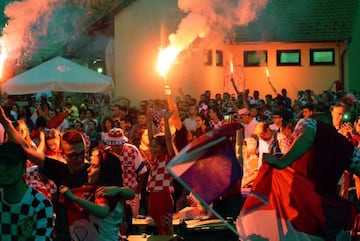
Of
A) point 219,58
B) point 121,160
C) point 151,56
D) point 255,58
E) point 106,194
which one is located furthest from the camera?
point 255,58

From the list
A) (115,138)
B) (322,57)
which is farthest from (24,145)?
(322,57)

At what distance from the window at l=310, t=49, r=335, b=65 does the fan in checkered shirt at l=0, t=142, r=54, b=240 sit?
27.3m

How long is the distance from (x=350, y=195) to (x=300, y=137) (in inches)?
171

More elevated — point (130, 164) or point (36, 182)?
point (36, 182)

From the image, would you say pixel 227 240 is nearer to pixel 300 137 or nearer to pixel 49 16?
pixel 300 137

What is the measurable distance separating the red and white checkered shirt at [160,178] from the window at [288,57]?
22.1 metres

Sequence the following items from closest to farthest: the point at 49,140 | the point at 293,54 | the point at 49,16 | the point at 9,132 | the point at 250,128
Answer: the point at 9,132
the point at 49,140
the point at 250,128
the point at 49,16
the point at 293,54

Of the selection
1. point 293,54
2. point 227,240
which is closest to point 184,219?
point 227,240

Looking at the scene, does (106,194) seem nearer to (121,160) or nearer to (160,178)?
(160,178)

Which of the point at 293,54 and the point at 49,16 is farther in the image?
the point at 293,54

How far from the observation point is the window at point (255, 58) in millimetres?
30484

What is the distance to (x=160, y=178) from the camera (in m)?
9.02

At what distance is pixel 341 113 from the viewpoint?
Result: 10266 millimetres

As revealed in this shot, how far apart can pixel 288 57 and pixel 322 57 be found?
56.8 inches
